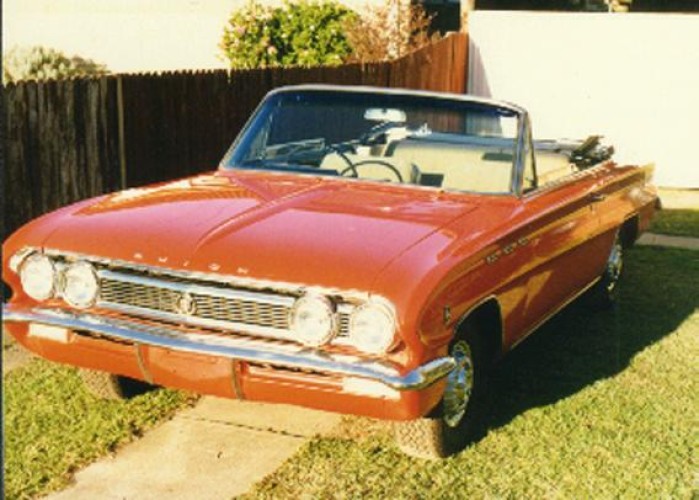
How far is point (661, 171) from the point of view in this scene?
13836 millimetres

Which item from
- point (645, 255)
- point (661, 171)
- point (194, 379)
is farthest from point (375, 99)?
point (661, 171)

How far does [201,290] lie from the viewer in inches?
165

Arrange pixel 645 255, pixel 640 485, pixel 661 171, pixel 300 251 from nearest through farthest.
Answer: pixel 300 251
pixel 640 485
pixel 645 255
pixel 661 171

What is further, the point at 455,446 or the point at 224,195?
the point at 224,195

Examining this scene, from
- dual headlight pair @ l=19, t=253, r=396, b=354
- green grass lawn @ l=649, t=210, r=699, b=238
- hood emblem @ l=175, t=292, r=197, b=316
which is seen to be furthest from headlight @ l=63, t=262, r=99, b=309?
green grass lawn @ l=649, t=210, r=699, b=238

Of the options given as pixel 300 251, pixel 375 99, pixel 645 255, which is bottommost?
pixel 645 255

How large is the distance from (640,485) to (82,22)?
53.2 ft

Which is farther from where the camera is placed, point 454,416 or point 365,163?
point 365,163


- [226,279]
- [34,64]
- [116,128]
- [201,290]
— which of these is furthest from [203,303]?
[34,64]

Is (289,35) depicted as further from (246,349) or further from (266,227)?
(246,349)

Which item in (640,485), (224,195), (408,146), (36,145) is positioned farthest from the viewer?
(36,145)

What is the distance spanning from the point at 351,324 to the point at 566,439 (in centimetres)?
152

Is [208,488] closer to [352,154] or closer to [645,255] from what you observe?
[352,154]

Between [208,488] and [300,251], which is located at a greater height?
[300,251]
